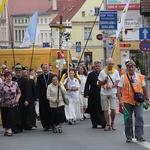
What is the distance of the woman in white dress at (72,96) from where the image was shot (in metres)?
21.9

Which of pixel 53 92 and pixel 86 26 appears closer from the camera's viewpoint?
pixel 53 92

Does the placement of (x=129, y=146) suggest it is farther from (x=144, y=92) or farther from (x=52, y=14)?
(x=52, y=14)

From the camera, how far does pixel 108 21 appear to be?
3453 centimetres

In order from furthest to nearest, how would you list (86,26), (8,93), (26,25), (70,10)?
(26,25) → (70,10) → (86,26) → (8,93)

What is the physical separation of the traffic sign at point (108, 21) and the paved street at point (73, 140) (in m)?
14.1

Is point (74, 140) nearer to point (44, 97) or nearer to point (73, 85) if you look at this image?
point (44, 97)

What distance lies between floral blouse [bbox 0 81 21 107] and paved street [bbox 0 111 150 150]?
819mm

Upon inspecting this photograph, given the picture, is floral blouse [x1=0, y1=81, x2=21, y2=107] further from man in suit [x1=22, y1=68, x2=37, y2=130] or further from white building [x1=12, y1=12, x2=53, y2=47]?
white building [x1=12, y1=12, x2=53, y2=47]

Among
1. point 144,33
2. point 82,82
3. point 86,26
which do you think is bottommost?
point 82,82

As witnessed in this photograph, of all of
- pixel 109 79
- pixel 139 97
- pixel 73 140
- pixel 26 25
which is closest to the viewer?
pixel 139 97

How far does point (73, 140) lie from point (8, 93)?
2.57 m

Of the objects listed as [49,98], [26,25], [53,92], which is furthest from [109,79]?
[26,25]

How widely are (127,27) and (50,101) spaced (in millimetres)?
39597

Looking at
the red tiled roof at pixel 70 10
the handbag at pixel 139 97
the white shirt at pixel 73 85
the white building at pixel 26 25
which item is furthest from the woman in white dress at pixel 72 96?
the white building at pixel 26 25
